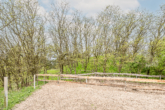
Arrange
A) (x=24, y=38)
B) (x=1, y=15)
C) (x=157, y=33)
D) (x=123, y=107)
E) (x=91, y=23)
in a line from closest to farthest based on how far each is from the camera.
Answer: (x=123, y=107)
(x=1, y=15)
(x=24, y=38)
(x=157, y=33)
(x=91, y=23)

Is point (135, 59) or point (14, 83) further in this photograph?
point (135, 59)

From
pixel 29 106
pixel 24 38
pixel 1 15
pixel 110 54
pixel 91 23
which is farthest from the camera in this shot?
pixel 91 23

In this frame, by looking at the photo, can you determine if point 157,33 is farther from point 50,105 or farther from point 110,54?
point 50,105

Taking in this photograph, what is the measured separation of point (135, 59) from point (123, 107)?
11754 mm

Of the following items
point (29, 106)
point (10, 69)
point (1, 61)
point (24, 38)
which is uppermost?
point (24, 38)

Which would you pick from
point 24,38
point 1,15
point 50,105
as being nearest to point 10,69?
point 24,38

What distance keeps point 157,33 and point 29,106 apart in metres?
17.9

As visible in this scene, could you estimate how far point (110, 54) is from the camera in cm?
1647

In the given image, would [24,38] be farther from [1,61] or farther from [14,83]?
[14,83]

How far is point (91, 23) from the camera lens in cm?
1909

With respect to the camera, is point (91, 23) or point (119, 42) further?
point (91, 23)

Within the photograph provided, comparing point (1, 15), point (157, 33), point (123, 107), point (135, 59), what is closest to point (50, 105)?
point (123, 107)

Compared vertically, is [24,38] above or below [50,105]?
above

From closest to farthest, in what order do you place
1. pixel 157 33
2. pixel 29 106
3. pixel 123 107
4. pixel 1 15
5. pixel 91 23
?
pixel 123 107
pixel 29 106
pixel 1 15
pixel 157 33
pixel 91 23
